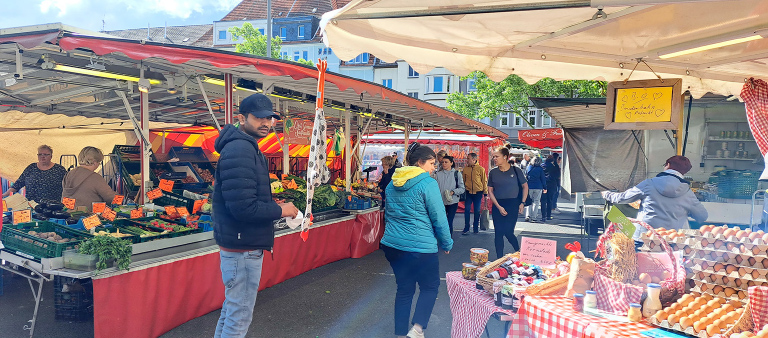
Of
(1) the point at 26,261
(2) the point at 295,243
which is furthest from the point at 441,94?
(1) the point at 26,261

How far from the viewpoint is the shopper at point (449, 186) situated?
9250 mm

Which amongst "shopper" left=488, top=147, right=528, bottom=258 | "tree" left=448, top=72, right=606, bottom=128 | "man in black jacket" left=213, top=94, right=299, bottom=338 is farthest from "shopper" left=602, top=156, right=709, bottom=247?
"tree" left=448, top=72, right=606, bottom=128

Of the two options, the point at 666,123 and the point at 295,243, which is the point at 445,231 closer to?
the point at 666,123

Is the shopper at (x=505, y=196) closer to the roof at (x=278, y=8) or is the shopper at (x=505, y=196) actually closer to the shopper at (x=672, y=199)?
the shopper at (x=672, y=199)

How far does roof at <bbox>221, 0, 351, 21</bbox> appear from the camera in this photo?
167 feet

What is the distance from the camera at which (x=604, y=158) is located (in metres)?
9.18

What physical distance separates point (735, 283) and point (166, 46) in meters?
4.62

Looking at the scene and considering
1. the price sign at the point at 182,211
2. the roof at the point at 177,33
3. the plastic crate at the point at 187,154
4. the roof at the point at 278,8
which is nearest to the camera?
the price sign at the point at 182,211

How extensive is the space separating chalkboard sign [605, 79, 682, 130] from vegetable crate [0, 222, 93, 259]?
15.7 feet

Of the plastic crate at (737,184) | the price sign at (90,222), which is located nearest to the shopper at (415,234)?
the price sign at (90,222)

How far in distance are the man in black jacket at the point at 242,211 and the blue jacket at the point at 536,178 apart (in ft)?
34.5

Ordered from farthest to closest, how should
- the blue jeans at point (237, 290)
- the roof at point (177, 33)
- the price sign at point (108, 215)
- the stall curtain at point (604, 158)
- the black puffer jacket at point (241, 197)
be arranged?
the roof at point (177, 33), the stall curtain at point (604, 158), the price sign at point (108, 215), the blue jeans at point (237, 290), the black puffer jacket at point (241, 197)

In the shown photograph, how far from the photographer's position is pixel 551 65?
420cm

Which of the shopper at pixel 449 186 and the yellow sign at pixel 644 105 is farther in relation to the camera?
the shopper at pixel 449 186
